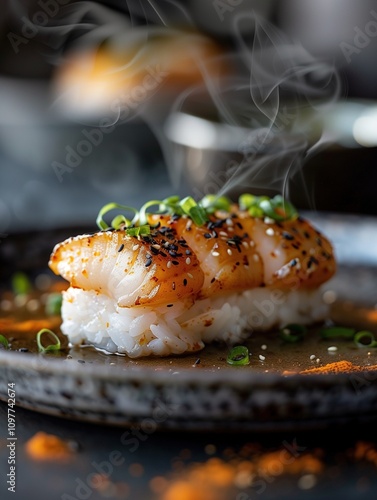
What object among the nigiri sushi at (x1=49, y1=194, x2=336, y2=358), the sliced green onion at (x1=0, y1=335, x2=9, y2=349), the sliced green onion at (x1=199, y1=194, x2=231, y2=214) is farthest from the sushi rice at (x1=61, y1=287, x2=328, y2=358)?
the sliced green onion at (x1=199, y1=194, x2=231, y2=214)

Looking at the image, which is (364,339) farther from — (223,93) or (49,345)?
(223,93)

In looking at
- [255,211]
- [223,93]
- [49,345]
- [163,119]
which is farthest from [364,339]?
[163,119]

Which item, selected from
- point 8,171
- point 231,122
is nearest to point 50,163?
point 8,171

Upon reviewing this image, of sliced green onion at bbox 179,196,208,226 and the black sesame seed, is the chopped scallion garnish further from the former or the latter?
the black sesame seed

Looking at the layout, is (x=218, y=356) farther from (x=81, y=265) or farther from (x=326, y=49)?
(x=326, y=49)

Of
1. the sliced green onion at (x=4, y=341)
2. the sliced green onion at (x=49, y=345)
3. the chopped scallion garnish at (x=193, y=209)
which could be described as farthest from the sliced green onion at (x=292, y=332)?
the sliced green onion at (x=4, y=341)
